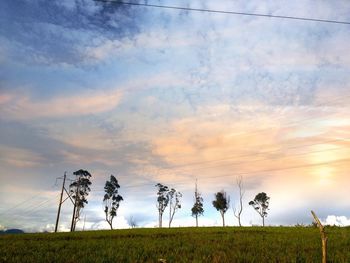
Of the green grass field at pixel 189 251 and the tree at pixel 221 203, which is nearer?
the green grass field at pixel 189 251

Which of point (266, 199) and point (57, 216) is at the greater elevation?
point (266, 199)

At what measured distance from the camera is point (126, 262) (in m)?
12.6

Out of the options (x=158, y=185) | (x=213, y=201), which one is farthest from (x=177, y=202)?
(x=213, y=201)

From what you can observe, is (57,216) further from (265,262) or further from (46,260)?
(265,262)

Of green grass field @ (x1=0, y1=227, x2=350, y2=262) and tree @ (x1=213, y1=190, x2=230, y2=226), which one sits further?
tree @ (x1=213, y1=190, x2=230, y2=226)

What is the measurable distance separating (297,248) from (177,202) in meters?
78.8

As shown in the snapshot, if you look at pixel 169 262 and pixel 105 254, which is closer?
pixel 169 262

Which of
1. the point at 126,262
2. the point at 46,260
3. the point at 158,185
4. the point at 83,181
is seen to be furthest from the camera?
the point at 158,185

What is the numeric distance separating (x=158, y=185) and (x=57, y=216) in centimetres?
4040

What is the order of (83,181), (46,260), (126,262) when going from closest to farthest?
1. (126,262)
2. (46,260)
3. (83,181)

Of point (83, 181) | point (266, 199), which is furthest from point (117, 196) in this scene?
point (266, 199)

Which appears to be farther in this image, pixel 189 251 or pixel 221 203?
pixel 221 203

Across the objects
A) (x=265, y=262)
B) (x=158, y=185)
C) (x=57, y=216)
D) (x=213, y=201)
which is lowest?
(x=265, y=262)

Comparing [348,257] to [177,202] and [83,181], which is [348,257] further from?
[177,202]
